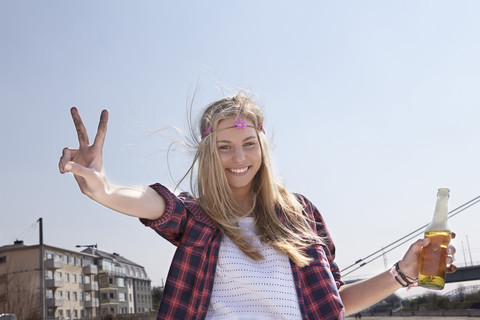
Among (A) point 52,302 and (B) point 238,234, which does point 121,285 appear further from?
(B) point 238,234

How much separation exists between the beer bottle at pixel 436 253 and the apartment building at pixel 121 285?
75577 millimetres

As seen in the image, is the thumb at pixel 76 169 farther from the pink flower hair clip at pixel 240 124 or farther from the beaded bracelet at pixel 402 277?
the beaded bracelet at pixel 402 277

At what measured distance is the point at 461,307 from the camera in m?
89.5

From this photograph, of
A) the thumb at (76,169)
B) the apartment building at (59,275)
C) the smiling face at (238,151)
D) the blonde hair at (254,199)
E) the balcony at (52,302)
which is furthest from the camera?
the balcony at (52,302)

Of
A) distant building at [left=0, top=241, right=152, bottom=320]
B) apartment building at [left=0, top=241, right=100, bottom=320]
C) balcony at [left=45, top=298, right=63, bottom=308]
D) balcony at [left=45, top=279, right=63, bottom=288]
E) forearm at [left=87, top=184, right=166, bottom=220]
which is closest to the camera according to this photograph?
forearm at [left=87, top=184, right=166, bottom=220]

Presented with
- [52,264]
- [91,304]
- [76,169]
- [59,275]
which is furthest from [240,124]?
[91,304]

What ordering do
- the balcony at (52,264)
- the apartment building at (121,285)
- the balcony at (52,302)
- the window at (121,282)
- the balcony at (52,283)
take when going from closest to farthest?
the balcony at (52,264) < the balcony at (52,302) < the balcony at (52,283) < the apartment building at (121,285) < the window at (121,282)

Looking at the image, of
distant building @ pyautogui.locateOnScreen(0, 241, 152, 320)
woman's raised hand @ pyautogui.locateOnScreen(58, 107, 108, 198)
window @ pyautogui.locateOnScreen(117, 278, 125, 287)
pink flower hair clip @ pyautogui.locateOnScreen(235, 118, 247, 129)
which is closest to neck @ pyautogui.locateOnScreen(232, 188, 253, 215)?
pink flower hair clip @ pyautogui.locateOnScreen(235, 118, 247, 129)

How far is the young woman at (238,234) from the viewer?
240 cm

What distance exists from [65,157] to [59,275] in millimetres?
71609

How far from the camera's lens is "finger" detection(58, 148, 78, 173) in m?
2.00

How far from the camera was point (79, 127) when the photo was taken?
222 centimetres

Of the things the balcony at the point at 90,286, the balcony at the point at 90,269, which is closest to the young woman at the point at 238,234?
the balcony at the point at 90,269

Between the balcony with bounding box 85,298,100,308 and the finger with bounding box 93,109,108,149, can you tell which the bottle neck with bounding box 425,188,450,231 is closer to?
the finger with bounding box 93,109,108,149
